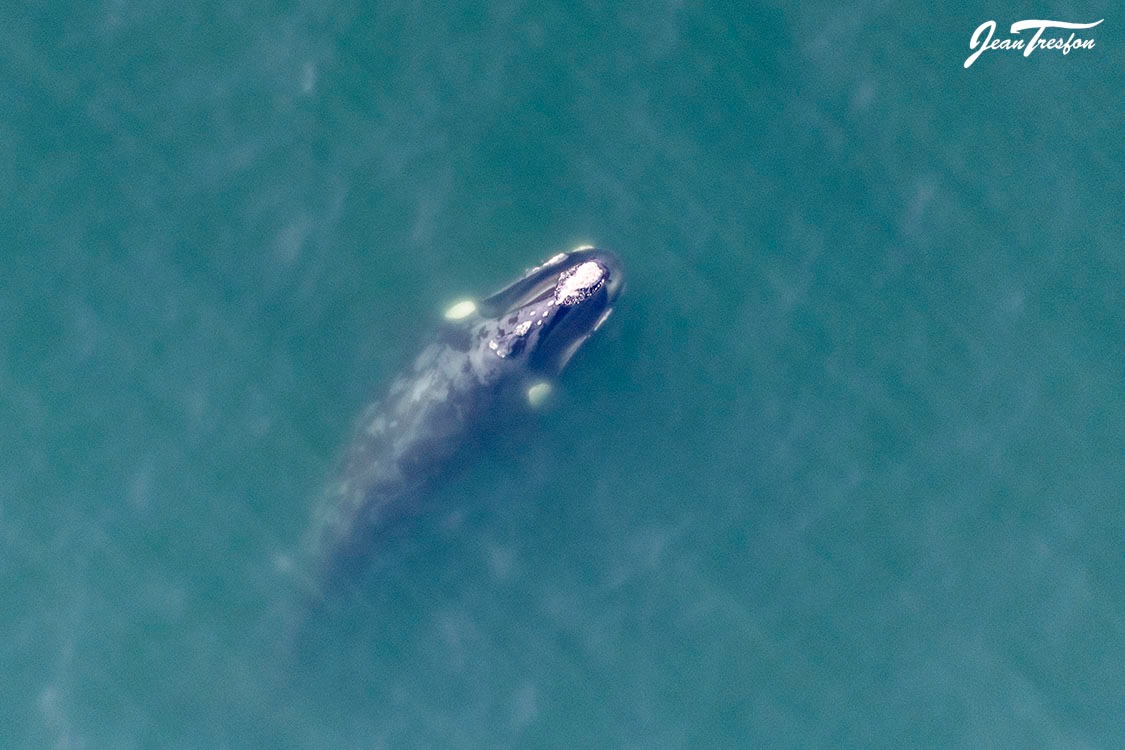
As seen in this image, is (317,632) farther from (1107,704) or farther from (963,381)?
(1107,704)

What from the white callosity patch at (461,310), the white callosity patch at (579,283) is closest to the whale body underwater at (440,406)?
the white callosity patch at (579,283)

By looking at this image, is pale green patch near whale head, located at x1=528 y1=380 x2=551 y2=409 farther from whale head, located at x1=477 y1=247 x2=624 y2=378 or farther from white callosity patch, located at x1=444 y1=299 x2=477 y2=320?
white callosity patch, located at x1=444 y1=299 x2=477 y2=320

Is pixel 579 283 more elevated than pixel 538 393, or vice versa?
pixel 579 283

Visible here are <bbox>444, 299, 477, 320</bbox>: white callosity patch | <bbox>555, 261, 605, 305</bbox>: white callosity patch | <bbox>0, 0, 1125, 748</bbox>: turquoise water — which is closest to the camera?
<bbox>0, 0, 1125, 748</bbox>: turquoise water

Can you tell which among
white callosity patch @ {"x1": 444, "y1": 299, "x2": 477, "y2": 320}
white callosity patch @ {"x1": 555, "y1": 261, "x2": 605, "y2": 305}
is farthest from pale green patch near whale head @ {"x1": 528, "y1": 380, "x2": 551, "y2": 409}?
white callosity patch @ {"x1": 444, "y1": 299, "x2": 477, "y2": 320}

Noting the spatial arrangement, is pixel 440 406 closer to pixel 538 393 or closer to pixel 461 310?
pixel 538 393

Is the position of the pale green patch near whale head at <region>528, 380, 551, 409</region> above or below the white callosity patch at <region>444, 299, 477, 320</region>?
below

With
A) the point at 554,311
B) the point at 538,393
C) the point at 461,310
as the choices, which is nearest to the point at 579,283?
the point at 554,311
